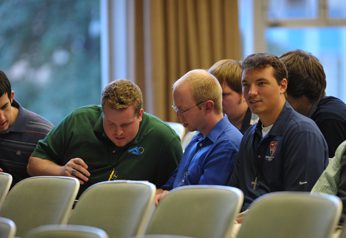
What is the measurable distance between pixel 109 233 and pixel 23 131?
159 cm

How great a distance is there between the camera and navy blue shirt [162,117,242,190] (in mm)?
3908

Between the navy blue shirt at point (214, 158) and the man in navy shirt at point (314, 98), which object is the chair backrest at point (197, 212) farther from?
the man in navy shirt at point (314, 98)

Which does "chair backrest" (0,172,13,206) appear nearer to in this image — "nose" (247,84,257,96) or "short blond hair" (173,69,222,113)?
"short blond hair" (173,69,222,113)

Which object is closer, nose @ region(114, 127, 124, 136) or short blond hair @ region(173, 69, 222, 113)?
short blond hair @ region(173, 69, 222, 113)

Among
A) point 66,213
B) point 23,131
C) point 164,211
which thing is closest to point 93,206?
point 66,213

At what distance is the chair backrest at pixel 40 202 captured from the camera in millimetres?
3520

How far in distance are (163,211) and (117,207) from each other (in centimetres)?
29

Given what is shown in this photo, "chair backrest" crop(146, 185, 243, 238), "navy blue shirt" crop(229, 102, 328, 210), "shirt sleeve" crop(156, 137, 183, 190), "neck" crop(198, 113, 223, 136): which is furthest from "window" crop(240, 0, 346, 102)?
"chair backrest" crop(146, 185, 243, 238)

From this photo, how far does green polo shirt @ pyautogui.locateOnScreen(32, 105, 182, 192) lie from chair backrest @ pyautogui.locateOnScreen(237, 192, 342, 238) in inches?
59.5

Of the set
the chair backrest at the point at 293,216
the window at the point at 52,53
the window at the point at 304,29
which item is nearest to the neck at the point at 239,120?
the chair backrest at the point at 293,216

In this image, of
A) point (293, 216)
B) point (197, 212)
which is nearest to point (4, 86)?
point (197, 212)

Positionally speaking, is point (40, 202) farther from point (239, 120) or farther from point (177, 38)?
point (177, 38)

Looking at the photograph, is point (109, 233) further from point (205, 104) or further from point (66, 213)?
point (205, 104)

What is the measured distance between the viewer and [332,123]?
13.4 feet
